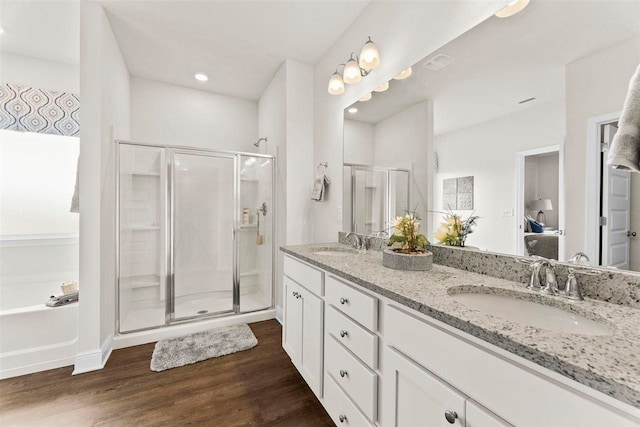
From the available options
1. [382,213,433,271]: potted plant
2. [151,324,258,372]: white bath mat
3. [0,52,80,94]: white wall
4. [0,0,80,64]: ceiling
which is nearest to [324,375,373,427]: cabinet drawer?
[382,213,433,271]: potted plant

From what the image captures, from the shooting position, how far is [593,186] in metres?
0.90

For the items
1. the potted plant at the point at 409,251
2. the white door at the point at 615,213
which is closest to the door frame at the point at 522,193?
the white door at the point at 615,213

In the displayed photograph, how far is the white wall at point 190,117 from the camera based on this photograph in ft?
10.0

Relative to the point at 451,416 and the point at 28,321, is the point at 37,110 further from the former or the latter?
the point at 451,416

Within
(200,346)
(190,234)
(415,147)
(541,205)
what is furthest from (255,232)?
(541,205)

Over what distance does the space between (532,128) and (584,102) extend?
0.58 feet

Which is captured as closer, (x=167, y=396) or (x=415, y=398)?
(x=415, y=398)

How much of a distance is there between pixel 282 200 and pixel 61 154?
230cm

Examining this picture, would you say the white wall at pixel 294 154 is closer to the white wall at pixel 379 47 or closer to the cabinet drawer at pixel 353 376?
the white wall at pixel 379 47

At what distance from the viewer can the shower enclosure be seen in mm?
2477

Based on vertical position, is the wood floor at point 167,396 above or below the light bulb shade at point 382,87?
below

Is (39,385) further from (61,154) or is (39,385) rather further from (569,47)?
(569,47)

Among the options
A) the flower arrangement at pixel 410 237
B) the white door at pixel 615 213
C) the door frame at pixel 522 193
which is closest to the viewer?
the white door at pixel 615 213

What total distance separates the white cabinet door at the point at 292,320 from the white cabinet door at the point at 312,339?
5 cm
